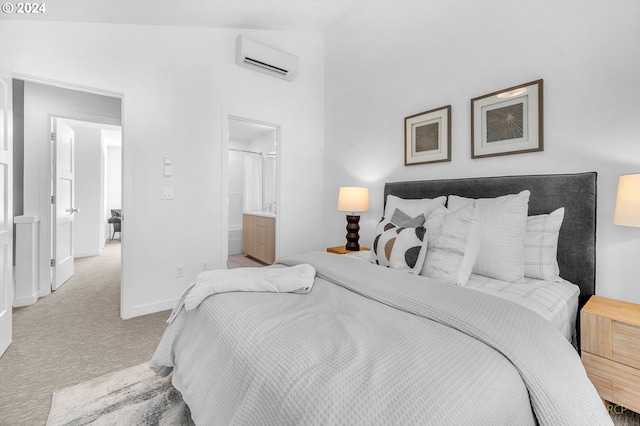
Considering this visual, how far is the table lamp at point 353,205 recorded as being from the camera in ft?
9.90

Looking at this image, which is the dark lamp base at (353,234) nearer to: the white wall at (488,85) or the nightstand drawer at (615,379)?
the white wall at (488,85)

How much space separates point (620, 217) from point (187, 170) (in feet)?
10.4

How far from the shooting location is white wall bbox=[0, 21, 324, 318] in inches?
94.0

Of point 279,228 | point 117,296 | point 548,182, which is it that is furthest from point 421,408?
point 117,296

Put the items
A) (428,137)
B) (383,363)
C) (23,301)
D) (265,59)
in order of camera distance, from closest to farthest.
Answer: (383,363) < (428,137) < (23,301) < (265,59)

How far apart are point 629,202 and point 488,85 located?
1.30 metres

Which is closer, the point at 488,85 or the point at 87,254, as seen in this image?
the point at 488,85

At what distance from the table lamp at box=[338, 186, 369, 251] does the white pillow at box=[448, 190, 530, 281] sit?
4.26 feet

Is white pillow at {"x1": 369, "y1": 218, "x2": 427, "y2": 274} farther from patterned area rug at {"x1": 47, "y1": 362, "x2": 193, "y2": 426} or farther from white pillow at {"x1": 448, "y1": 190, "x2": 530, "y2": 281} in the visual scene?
patterned area rug at {"x1": 47, "y1": 362, "x2": 193, "y2": 426}

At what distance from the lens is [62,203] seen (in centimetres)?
356

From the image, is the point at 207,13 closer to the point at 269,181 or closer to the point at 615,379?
the point at 269,181

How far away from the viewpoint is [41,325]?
2492mm

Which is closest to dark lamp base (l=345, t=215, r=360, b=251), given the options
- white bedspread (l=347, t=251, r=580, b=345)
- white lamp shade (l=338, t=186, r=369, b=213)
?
white lamp shade (l=338, t=186, r=369, b=213)

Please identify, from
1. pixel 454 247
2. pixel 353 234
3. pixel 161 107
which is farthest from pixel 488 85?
pixel 161 107
